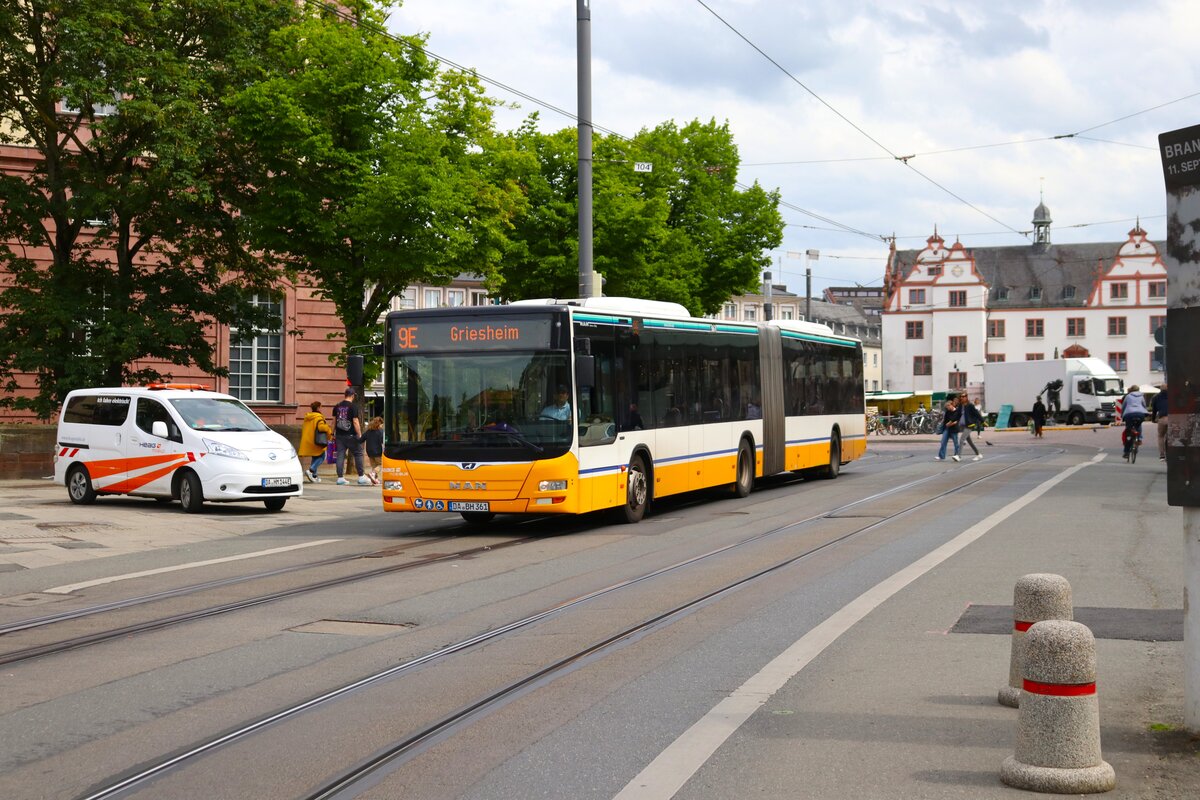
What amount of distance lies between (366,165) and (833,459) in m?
11.0

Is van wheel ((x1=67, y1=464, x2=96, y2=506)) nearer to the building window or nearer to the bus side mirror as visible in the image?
the bus side mirror

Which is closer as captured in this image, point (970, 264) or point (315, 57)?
point (315, 57)

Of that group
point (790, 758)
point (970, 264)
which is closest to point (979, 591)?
point (790, 758)

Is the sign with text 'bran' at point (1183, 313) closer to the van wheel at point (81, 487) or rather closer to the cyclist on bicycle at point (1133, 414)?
the van wheel at point (81, 487)

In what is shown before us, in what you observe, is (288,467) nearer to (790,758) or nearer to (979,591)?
(979,591)

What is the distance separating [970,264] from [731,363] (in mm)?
90594

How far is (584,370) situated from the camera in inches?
650

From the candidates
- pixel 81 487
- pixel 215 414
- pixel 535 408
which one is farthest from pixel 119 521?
pixel 535 408

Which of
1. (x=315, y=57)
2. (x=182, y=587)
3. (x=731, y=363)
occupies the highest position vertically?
(x=315, y=57)

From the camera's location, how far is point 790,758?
19.5 ft

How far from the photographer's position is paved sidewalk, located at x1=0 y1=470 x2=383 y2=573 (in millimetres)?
15406

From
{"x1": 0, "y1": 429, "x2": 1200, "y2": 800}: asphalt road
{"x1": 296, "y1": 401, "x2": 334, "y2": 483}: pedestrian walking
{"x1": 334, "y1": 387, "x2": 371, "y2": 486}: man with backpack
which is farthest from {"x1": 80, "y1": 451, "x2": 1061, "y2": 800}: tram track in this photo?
{"x1": 296, "y1": 401, "x2": 334, "y2": 483}: pedestrian walking

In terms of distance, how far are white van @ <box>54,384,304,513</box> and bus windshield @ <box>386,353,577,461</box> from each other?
4224 millimetres

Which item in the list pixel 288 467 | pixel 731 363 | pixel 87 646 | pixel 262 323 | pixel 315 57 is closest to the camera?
pixel 87 646
